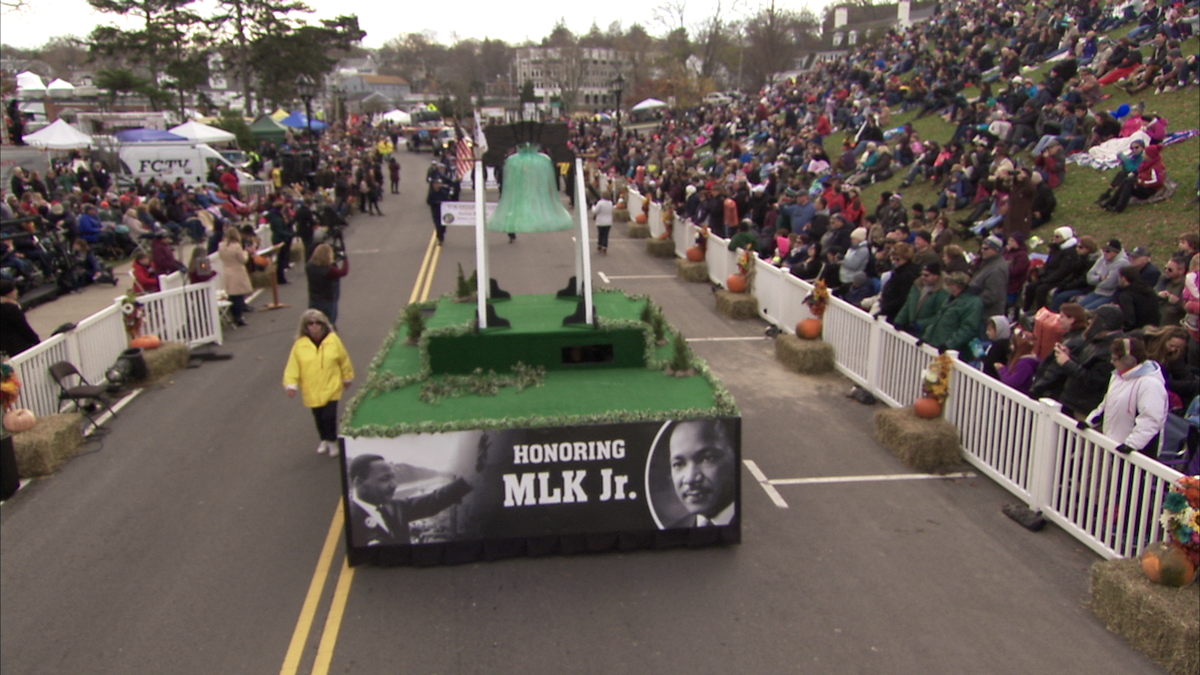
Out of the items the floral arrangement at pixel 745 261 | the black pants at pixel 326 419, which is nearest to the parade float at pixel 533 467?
the black pants at pixel 326 419

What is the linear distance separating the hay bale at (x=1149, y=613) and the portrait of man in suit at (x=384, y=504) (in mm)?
4546

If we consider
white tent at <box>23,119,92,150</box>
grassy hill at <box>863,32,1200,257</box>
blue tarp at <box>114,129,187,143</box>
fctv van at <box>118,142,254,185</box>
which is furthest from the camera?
blue tarp at <box>114,129,187,143</box>

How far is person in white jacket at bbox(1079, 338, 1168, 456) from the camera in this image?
21.3 ft

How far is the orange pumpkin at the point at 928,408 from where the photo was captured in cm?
900

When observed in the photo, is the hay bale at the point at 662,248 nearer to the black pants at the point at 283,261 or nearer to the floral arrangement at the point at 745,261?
the floral arrangement at the point at 745,261

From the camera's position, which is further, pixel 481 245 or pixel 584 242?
pixel 584 242

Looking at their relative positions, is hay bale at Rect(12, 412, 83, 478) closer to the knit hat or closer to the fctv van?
the knit hat

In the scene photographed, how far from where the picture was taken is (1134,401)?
21.8 ft

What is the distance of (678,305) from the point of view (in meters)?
17.0

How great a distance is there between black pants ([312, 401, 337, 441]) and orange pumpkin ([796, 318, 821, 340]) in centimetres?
679

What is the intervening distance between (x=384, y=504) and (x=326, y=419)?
2.73 meters

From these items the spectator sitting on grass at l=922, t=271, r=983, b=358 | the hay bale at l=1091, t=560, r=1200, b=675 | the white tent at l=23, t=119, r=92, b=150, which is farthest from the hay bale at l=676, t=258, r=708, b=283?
the white tent at l=23, t=119, r=92, b=150

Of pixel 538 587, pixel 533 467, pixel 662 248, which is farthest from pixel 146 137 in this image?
pixel 538 587

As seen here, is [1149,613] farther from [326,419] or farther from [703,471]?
[326,419]
